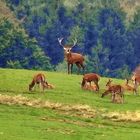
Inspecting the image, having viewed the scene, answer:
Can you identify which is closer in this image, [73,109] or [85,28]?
[73,109]

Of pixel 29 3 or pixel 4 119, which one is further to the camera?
pixel 29 3

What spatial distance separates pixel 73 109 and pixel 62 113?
Answer: 42.5 inches

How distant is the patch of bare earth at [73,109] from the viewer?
29.1 m

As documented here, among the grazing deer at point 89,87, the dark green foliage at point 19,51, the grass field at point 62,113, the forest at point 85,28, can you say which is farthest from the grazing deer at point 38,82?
the forest at point 85,28

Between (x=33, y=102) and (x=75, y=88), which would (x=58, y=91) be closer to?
(x=75, y=88)

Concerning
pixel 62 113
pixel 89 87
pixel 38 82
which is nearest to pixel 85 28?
pixel 89 87

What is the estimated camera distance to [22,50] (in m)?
85.7

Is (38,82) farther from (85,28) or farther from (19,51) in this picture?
(85,28)

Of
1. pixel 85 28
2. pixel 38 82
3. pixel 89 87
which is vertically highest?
pixel 85 28

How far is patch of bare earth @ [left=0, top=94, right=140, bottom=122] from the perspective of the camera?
29.1 meters

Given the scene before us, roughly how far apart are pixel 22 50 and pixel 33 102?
55415 millimetres

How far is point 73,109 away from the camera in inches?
1188

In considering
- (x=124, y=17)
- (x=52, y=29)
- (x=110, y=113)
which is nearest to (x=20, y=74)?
(x=110, y=113)

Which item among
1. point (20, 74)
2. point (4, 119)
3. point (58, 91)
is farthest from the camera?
point (20, 74)
